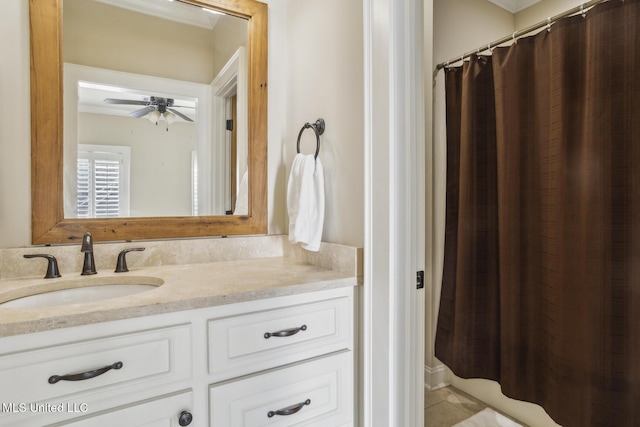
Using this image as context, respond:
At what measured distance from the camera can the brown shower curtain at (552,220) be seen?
122cm

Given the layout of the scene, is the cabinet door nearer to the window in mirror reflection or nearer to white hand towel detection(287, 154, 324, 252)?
white hand towel detection(287, 154, 324, 252)

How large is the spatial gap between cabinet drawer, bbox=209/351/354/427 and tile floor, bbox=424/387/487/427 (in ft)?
2.65

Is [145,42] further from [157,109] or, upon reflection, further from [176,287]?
[176,287]

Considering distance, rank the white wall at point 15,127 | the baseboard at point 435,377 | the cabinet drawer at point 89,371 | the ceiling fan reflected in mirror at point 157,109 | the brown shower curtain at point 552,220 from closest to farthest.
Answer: the cabinet drawer at point 89,371, the white wall at point 15,127, the brown shower curtain at point 552,220, the ceiling fan reflected in mirror at point 157,109, the baseboard at point 435,377

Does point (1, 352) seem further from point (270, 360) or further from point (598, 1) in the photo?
point (598, 1)

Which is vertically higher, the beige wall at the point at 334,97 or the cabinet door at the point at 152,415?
the beige wall at the point at 334,97

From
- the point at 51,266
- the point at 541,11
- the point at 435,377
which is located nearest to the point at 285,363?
the point at 51,266

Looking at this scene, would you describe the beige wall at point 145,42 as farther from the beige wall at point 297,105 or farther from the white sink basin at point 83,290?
the white sink basin at point 83,290

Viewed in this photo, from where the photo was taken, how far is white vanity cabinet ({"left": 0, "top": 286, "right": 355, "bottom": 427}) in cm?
73

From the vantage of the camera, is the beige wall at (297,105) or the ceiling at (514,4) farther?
the ceiling at (514,4)

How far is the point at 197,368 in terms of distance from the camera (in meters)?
0.89

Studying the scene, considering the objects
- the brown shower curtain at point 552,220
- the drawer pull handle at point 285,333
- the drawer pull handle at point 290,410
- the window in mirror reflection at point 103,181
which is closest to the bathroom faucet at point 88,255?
the window in mirror reflection at point 103,181

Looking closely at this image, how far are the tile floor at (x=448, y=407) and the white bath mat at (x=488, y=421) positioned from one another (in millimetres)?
26

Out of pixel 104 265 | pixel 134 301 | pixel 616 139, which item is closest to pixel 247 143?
pixel 104 265
